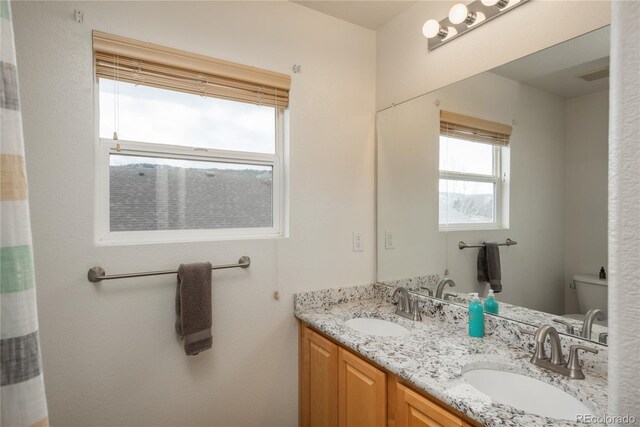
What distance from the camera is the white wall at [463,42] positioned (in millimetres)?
1269

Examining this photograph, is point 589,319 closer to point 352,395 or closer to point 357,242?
point 352,395

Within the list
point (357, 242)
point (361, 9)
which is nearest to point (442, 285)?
point (357, 242)

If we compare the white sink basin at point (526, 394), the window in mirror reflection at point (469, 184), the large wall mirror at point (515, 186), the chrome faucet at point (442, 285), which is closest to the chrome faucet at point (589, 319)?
the large wall mirror at point (515, 186)

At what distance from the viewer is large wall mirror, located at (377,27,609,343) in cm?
124

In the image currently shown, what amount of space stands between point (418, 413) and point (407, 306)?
2.38ft

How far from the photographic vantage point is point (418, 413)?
1.15 m

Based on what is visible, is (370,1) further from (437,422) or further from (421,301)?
(437,422)

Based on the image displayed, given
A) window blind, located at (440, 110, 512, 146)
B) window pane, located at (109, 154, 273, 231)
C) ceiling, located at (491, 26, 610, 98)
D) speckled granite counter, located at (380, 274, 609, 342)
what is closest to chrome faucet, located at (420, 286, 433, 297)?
speckled granite counter, located at (380, 274, 609, 342)

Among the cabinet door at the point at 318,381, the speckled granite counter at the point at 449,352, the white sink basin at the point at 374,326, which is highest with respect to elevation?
the speckled granite counter at the point at 449,352

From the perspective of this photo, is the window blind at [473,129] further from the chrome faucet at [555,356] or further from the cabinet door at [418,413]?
the cabinet door at [418,413]

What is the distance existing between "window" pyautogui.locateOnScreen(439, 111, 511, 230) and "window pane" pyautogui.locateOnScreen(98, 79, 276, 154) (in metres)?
0.97

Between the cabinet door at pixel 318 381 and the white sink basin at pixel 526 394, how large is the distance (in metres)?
0.65

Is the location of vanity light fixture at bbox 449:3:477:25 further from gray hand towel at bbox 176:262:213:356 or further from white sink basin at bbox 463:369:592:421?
gray hand towel at bbox 176:262:213:356

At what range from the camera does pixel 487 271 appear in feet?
5.19
